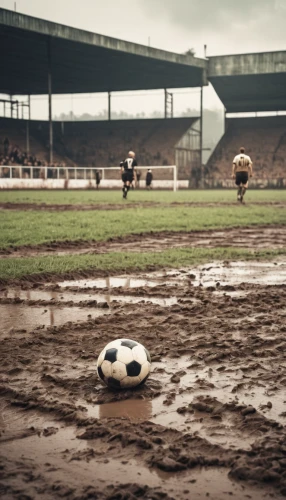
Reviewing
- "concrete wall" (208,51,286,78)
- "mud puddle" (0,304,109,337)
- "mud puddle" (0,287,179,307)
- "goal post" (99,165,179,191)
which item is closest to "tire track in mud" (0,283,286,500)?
"mud puddle" (0,304,109,337)

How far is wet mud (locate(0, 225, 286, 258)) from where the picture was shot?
9641 millimetres

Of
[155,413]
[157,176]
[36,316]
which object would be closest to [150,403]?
[155,413]

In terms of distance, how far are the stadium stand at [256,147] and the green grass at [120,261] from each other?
41.5m

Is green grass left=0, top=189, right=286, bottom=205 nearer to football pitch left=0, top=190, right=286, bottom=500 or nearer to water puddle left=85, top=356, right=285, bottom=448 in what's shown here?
football pitch left=0, top=190, right=286, bottom=500

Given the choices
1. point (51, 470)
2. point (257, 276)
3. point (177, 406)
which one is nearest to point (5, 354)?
point (177, 406)

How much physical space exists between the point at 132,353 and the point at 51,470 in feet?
3.84

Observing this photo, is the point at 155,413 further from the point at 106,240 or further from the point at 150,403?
the point at 106,240

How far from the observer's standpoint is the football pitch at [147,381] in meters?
2.44

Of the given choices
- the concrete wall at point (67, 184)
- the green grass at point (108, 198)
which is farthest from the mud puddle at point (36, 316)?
the concrete wall at point (67, 184)

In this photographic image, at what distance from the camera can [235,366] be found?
3906 mm

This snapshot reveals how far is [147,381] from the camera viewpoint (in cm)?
366

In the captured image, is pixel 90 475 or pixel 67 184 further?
pixel 67 184

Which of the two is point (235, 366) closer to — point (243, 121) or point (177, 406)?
point (177, 406)

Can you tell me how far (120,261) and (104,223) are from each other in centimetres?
533
